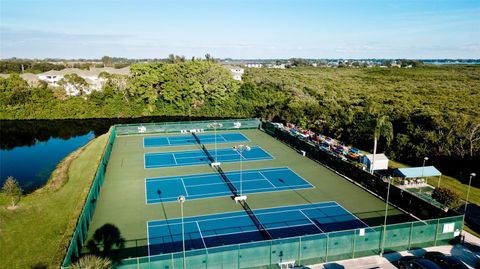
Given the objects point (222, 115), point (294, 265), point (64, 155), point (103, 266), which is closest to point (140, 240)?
point (103, 266)

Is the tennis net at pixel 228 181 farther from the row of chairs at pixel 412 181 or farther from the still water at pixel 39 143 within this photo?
the still water at pixel 39 143

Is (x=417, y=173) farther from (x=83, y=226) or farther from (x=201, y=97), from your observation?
(x=201, y=97)

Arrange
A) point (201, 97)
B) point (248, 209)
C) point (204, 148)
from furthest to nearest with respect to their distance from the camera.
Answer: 1. point (201, 97)
2. point (204, 148)
3. point (248, 209)

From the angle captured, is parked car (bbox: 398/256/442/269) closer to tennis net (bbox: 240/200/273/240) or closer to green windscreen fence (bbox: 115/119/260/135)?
tennis net (bbox: 240/200/273/240)

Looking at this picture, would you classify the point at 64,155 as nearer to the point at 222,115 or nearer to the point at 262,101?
the point at 222,115

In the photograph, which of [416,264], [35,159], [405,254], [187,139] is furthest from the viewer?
[187,139]

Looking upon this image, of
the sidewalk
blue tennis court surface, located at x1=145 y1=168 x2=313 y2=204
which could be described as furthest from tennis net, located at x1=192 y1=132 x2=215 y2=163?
the sidewalk

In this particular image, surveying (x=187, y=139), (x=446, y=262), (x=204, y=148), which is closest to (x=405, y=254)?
(x=446, y=262)
